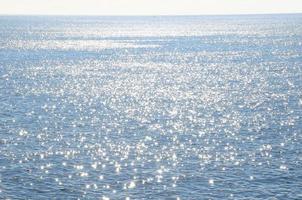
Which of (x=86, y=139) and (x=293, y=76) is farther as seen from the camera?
(x=293, y=76)

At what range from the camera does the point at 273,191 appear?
64062 mm

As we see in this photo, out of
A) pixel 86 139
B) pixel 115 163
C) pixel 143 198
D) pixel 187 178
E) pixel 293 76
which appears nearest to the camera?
pixel 143 198

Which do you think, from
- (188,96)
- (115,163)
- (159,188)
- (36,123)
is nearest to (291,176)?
(159,188)

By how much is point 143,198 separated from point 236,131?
3604 cm

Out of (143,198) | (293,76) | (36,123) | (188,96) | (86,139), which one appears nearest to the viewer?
(143,198)

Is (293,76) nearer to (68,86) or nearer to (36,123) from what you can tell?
(68,86)

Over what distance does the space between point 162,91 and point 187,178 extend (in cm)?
7450

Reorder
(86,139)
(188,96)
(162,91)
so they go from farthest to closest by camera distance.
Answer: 1. (162,91)
2. (188,96)
3. (86,139)

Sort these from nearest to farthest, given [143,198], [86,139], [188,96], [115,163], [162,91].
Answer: [143,198] → [115,163] → [86,139] → [188,96] → [162,91]

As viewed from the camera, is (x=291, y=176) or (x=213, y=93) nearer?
(x=291, y=176)

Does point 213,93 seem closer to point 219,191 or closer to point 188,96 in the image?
point 188,96

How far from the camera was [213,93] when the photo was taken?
5359 inches

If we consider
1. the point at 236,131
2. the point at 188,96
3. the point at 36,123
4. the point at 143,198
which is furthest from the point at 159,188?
the point at 188,96

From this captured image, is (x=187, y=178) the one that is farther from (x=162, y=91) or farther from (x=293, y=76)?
(x=293, y=76)
